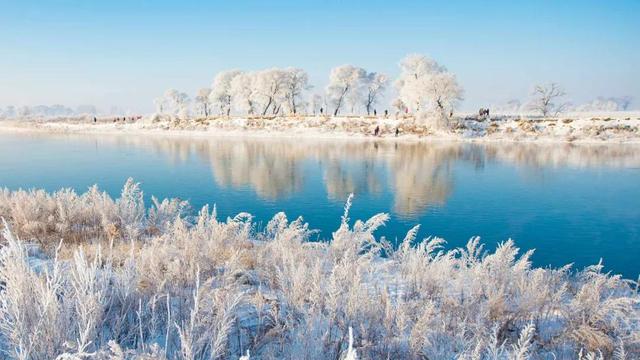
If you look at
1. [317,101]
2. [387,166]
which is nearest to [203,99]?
[317,101]

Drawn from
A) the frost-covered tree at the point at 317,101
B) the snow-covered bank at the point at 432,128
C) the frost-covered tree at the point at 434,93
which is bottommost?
the snow-covered bank at the point at 432,128

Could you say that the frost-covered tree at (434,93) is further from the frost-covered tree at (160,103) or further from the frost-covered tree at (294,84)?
the frost-covered tree at (160,103)

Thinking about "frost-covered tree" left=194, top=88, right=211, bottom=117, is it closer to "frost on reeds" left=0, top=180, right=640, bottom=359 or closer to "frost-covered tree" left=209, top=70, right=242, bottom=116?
"frost-covered tree" left=209, top=70, right=242, bottom=116

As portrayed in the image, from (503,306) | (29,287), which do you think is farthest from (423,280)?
(29,287)

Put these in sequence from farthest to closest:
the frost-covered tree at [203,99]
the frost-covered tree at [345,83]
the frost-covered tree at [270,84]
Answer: the frost-covered tree at [203,99], the frost-covered tree at [345,83], the frost-covered tree at [270,84]

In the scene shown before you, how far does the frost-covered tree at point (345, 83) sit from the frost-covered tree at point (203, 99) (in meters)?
36.3

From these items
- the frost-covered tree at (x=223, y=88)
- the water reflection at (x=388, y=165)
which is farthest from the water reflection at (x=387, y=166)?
the frost-covered tree at (x=223, y=88)

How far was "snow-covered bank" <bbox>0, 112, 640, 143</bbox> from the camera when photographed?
46.1 meters

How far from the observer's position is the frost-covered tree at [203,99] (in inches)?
4154

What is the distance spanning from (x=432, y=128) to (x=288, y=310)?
162 feet

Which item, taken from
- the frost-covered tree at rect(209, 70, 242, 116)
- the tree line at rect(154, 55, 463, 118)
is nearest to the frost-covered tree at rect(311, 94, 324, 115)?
the tree line at rect(154, 55, 463, 118)

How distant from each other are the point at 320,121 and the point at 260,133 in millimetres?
9071

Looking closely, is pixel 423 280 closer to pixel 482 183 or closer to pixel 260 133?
pixel 482 183

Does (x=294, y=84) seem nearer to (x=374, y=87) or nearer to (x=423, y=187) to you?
(x=374, y=87)
